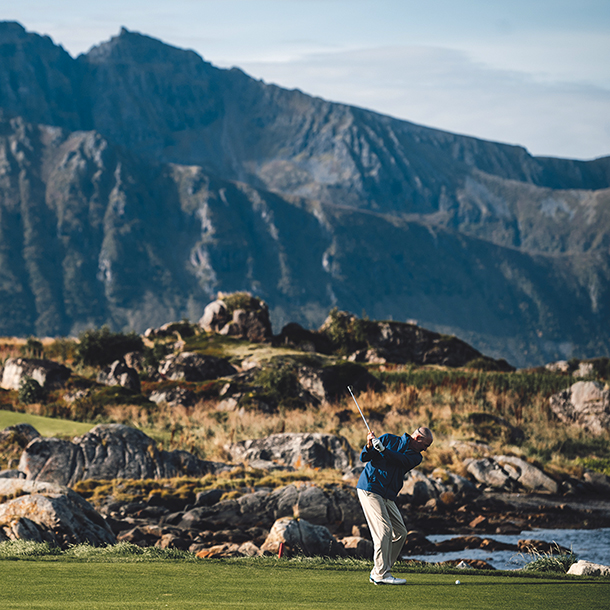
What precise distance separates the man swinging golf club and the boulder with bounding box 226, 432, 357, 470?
15.4 m

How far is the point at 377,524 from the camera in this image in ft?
34.2

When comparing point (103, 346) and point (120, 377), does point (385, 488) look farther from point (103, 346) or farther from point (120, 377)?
point (103, 346)

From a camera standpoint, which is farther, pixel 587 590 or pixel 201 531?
pixel 201 531

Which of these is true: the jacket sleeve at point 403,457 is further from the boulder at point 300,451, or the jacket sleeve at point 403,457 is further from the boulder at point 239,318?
the boulder at point 239,318

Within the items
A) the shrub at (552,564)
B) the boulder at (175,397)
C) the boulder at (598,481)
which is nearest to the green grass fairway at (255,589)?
the shrub at (552,564)

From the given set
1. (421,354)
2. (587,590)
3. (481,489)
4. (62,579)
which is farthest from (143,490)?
(421,354)

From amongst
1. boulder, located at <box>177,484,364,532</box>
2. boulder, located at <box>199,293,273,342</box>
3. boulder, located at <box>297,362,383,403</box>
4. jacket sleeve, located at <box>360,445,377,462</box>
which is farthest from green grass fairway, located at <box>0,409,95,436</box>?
boulder, located at <box>199,293,273,342</box>

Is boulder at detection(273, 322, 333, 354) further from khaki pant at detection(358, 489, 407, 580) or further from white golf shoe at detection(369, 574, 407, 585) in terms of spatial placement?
white golf shoe at detection(369, 574, 407, 585)

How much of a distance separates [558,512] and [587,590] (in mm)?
14604

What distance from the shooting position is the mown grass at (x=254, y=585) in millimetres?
8750

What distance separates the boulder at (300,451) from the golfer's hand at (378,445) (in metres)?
15.7

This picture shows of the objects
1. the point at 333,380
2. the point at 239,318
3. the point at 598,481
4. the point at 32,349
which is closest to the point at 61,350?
the point at 32,349

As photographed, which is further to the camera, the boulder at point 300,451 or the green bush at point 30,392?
the green bush at point 30,392

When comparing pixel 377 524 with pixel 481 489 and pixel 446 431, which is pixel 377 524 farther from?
pixel 446 431
